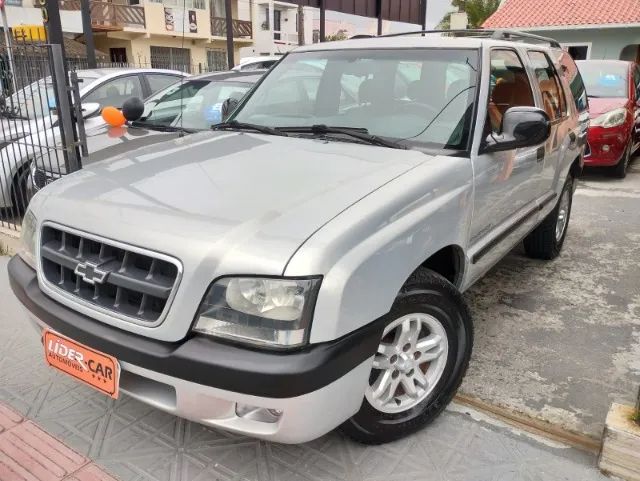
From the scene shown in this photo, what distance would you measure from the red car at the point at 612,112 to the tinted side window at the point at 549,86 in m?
3.90

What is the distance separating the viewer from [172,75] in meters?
7.94

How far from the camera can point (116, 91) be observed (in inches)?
278

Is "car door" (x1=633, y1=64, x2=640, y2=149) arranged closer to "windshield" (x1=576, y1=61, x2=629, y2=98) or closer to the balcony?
"windshield" (x1=576, y1=61, x2=629, y2=98)

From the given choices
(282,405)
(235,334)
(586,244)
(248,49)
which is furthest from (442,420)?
(248,49)

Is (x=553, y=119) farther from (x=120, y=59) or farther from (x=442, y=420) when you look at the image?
(x=120, y=59)

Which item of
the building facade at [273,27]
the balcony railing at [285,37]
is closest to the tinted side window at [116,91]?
the building facade at [273,27]

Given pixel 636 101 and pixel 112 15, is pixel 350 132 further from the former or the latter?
pixel 112 15

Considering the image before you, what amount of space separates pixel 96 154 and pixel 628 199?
633 centimetres

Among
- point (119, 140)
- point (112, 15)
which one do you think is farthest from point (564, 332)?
point (112, 15)

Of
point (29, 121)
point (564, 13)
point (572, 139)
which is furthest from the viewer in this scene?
point (564, 13)

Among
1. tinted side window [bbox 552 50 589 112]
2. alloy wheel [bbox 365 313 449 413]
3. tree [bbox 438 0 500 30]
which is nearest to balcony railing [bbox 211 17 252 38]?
tree [bbox 438 0 500 30]

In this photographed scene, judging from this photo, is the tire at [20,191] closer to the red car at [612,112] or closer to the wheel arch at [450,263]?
the wheel arch at [450,263]

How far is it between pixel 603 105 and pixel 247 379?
799cm

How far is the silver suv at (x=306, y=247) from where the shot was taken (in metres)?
1.90
